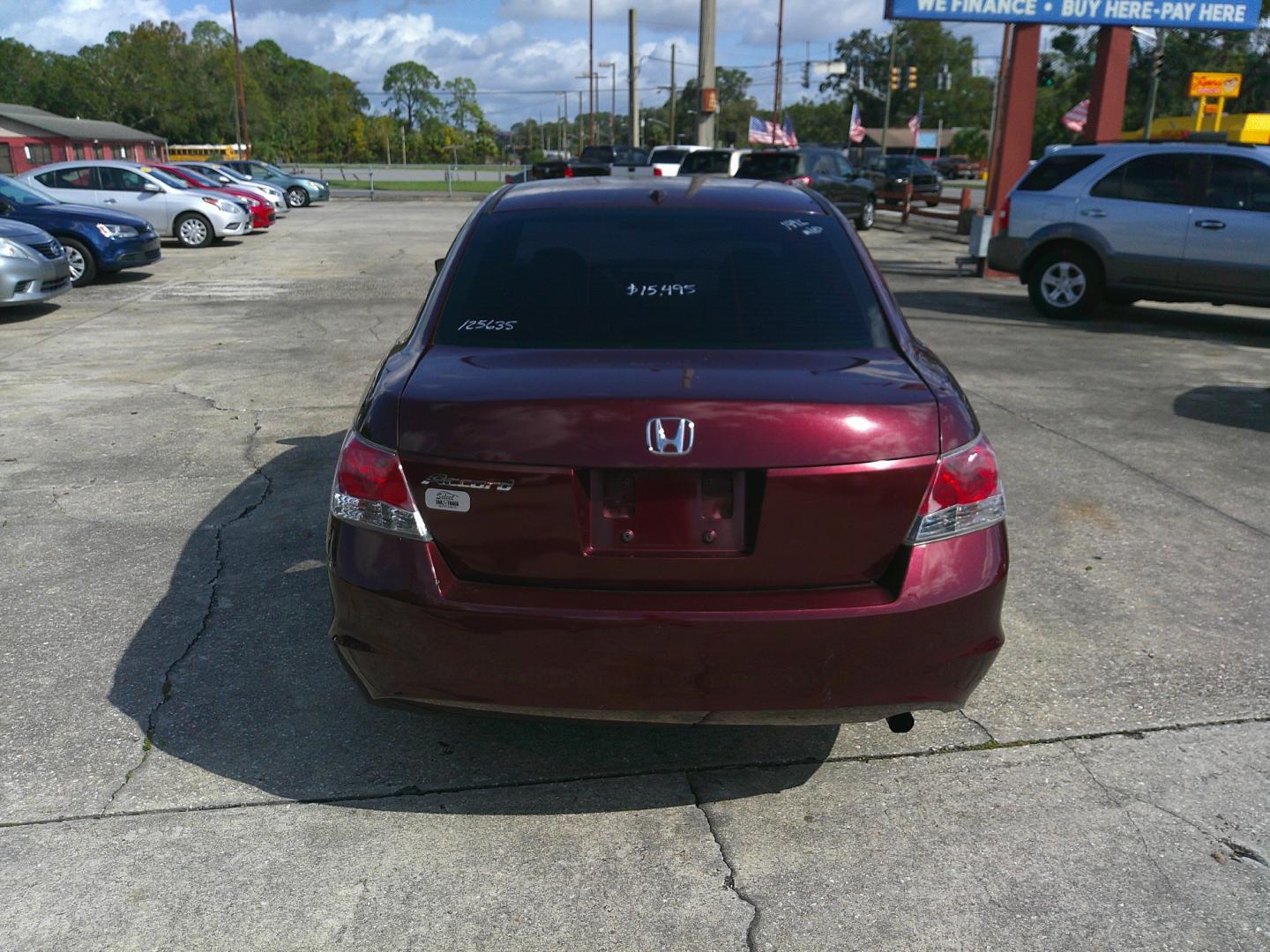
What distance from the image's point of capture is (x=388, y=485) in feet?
9.67

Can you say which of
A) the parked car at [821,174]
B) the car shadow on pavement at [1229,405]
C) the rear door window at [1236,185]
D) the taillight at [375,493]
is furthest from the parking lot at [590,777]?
the parked car at [821,174]

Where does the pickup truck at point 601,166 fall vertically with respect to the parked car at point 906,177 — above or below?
above

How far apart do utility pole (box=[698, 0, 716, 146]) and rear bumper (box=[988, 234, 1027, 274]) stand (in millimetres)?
27490

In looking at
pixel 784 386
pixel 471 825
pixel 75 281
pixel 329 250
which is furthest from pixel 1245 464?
pixel 329 250

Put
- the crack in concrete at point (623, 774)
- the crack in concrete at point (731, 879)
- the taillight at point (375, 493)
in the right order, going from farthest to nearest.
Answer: the crack in concrete at point (623, 774) < the taillight at point (375, 493) < the crack in concrete at point (731, 879)

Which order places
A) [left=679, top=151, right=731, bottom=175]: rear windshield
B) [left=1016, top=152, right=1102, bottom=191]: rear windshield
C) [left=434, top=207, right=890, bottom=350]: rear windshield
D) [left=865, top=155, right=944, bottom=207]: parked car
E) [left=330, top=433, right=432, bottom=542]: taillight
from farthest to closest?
[left=865, top=155, right=944, bottom=207]: parked car
[left=679, top=151, right=731, bottom=175]: rear windshield
[left=1016, top=152, right=1102, bottom=191]: rear windshield
[left=434, top=207, right=890, bottom=350]: rear windshield
[left=330, top=433, right=432, bottom=542]: taillight

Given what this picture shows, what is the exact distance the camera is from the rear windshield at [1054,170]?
492 inches

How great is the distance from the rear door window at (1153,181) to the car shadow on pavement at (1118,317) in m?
1.39

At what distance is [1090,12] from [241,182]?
810 inches

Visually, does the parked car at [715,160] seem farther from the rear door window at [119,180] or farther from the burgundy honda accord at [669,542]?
the burgundy honda accord at [669,542]

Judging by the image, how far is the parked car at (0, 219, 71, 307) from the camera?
39.0 feet

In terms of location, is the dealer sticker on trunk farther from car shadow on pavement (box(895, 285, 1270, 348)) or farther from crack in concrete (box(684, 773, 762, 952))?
car shadow on pavement (box(895, 285, 1270, 348))

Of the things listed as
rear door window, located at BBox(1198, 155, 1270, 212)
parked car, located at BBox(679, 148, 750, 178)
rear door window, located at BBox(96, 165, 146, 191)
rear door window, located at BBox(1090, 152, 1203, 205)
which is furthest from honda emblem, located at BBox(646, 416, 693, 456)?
parked car, located at BBox(679, 148, 750, 178)

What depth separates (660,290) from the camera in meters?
3.62
